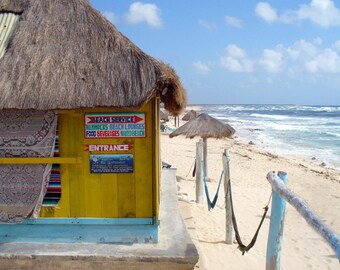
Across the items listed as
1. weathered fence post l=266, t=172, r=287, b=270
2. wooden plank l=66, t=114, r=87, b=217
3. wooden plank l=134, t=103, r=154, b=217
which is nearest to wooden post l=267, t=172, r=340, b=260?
weathered fence post l=266, t=172, r=287, b=270

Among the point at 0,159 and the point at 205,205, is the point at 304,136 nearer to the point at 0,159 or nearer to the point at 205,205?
the point at 205,205

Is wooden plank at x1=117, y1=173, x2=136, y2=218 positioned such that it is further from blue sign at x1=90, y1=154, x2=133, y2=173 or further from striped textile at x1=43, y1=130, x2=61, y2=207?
striped textile at x1=43, y1=130, x2=61, y2=207

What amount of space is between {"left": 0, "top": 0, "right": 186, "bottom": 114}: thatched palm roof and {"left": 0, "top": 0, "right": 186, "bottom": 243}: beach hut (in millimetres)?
15

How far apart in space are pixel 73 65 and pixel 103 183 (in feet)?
4.83

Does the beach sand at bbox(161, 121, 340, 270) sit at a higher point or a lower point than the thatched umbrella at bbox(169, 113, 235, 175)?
lower

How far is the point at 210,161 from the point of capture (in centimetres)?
1563

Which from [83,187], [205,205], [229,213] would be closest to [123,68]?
[83,187]

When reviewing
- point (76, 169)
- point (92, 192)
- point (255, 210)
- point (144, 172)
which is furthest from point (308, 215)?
point (255, 210)

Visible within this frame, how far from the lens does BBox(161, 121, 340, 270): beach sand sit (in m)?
6.04

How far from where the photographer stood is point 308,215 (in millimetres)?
2484

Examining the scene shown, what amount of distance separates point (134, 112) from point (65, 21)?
1.51 meters

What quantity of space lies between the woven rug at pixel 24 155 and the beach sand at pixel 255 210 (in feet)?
7.60

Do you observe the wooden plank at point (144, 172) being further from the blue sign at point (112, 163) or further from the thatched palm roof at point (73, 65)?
the thatched palm roof at point (73, 65)

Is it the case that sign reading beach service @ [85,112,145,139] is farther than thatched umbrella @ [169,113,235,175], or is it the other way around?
thatched umbrella @ [169,113,235,175]
